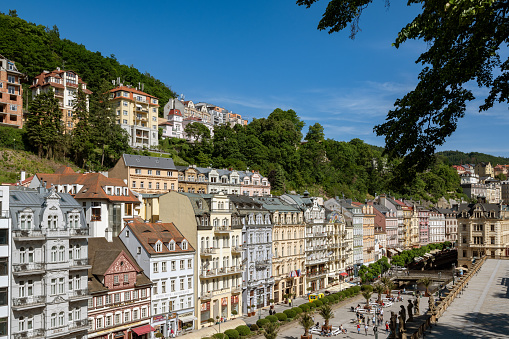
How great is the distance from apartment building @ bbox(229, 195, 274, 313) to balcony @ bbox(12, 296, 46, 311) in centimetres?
2752

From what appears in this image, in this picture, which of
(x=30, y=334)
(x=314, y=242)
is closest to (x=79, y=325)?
(x=30, y=334)

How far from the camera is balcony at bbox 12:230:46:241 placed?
39.5 meters

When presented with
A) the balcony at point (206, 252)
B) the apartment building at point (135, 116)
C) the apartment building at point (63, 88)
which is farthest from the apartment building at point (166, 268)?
the apartment building at point (135, 116)

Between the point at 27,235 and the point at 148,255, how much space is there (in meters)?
13.9

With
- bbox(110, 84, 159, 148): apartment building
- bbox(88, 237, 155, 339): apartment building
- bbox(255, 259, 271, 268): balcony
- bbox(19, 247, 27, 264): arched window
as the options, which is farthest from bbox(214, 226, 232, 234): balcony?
bbox(110, 84, 159, 148): apartment building

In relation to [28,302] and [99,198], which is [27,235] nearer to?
[28,302]

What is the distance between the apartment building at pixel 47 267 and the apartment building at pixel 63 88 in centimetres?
5450

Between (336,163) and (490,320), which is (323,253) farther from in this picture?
(336,163)

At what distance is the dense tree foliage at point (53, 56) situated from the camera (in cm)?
10875

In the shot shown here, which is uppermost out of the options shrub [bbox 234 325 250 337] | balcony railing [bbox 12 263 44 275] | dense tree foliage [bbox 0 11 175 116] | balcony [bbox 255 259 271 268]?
dense tree foliage [bbox 0 11 175 116]

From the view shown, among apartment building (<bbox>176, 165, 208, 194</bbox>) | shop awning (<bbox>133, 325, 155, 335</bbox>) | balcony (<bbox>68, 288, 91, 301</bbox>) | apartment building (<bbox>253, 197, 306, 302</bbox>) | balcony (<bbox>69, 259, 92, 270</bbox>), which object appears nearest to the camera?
balcony (<bbox>68, 288, 91, 301</bbox>)

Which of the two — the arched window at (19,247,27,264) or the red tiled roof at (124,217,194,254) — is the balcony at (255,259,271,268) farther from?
the arched window at (19,247,27,264)

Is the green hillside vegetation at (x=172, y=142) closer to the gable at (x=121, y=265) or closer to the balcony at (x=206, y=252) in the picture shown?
the balcony at (x=206, y=252)

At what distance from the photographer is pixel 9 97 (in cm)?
8550
